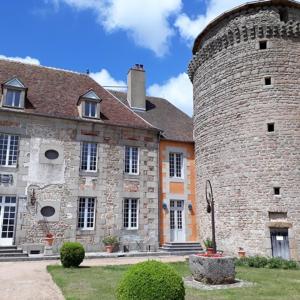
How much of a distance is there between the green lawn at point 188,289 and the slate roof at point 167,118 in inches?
360

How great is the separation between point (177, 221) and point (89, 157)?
5.73 metres

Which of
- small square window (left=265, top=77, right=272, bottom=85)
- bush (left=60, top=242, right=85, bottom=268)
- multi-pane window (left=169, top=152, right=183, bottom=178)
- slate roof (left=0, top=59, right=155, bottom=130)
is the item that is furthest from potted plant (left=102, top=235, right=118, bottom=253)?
small square window (left=265, top=77, right=272, bottom=85)

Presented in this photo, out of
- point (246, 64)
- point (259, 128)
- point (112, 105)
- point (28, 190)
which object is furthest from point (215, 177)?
point (28, 190)

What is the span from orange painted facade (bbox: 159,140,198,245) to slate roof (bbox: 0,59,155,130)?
195 cm

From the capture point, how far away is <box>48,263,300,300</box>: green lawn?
23.9ft

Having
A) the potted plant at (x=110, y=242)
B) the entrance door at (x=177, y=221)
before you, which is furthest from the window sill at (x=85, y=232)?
the entrance door at (x=177, y=221)

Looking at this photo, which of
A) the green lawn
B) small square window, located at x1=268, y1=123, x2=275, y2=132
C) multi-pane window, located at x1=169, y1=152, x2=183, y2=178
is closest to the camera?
the green lawn

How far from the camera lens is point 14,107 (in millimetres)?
15492

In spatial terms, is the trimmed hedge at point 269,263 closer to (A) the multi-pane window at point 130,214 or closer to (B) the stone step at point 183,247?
(B) the stone step at point 183,247

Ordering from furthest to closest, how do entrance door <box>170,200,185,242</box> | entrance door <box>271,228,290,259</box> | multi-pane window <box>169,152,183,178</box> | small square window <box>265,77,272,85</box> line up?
multi-pane window <box>169,152,183,178</box>, entrance door <box>170,200,185,242</box>, small square window <box>265,77,272,85</box>, entrance door <box>271,228,290,259</box>

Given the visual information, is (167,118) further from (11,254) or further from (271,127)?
(11,254)

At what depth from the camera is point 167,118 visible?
20609 mm

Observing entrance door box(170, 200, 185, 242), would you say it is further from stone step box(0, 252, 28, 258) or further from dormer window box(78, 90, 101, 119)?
stone step box(0, 252, 28, 258)

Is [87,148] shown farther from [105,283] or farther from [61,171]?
[105,283]
